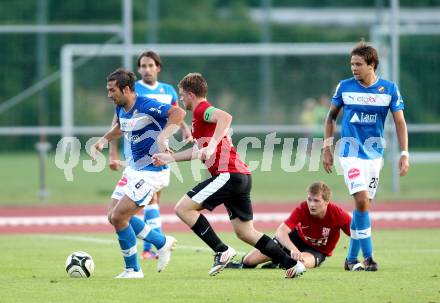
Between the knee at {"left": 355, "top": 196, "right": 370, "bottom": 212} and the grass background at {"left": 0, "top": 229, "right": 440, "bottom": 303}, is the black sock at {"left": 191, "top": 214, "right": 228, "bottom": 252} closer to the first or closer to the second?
the grass background at {"left": 0, "top": 229, "right": 440, "bottom": 303}

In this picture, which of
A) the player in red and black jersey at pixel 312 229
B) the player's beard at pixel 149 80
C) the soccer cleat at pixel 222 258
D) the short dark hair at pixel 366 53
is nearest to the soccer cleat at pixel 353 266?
the player in red and black jersey at pixel 312 229

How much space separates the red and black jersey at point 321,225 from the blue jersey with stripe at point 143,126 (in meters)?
1.68

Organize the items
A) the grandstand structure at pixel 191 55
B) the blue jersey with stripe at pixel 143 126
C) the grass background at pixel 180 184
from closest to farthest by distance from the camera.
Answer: the blue jersey with stripe at pixel 143 126 → the grandstand structure at pixel 191 55 → the grass background at pixel 180 184

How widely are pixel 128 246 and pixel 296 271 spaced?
5.71 feet

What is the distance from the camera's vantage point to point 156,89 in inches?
539

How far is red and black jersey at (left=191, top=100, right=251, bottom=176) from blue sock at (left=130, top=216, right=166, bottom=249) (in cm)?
111

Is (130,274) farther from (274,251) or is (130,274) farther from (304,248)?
(304,248)

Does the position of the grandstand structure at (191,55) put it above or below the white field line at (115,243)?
above

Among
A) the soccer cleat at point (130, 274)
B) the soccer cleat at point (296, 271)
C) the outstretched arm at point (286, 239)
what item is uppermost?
the outstretched arm at point (286, 239)

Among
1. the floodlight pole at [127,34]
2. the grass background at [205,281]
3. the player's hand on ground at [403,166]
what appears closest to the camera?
the grass background at [205,281]

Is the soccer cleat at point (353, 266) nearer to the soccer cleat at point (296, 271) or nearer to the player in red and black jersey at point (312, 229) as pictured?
the player in red and black jersey at point (312, 229)

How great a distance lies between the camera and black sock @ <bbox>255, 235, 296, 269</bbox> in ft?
34.8

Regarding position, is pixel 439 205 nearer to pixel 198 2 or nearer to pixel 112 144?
pixel 112 144

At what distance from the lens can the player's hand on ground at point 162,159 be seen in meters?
10.3
